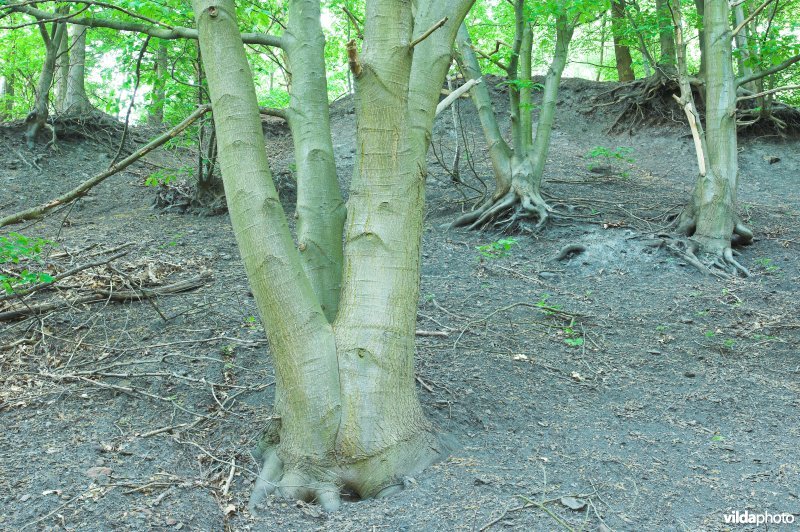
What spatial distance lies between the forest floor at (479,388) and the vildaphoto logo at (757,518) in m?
0.05

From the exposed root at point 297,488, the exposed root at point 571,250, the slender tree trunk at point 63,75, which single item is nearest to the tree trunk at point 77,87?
the slender tree trunk at point 63,75

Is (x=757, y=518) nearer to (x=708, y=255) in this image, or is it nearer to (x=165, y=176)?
(x=165, y=176)

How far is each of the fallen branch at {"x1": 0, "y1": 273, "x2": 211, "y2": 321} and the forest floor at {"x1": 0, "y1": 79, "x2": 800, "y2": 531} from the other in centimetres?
6

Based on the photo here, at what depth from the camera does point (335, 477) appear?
3.00 m

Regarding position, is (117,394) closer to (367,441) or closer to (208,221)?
(367,441)

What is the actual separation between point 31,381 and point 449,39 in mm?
3177

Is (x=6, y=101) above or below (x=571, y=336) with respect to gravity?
above

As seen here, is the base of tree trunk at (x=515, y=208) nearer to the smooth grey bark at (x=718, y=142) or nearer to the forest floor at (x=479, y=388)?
the forest floor at (x=479, y=388)

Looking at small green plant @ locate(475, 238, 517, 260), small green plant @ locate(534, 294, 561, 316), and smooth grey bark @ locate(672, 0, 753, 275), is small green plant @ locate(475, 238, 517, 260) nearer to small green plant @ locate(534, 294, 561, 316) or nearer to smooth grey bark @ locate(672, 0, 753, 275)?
small green plant @ locate(534, 294, 561, 316)

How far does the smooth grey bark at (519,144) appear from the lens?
25.9 feet

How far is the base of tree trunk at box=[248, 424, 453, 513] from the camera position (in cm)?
297

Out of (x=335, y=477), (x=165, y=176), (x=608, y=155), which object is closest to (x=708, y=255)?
(x=608, y=155)

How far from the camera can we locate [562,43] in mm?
7961

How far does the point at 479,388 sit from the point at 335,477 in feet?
4.26
